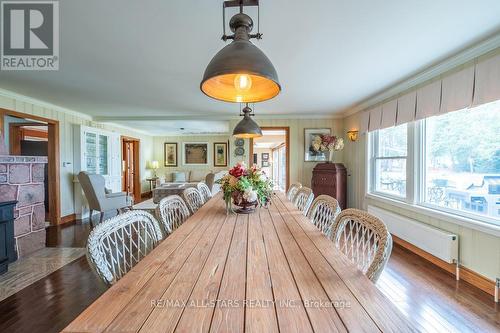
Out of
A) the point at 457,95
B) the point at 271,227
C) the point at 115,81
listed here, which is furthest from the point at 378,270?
the point at 115,81

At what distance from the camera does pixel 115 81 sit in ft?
10.1

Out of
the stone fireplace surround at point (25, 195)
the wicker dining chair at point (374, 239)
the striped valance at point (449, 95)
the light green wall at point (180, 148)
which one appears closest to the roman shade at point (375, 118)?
the striped valance at point (449, 95)

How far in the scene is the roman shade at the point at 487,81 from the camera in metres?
2.03

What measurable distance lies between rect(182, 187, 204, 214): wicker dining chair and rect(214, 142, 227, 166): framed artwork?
5865 millimetres

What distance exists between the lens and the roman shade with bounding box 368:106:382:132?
3774 millimetres

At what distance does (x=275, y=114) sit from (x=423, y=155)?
9.60 ft

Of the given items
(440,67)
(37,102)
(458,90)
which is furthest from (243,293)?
(37,102)

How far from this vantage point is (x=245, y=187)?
1.87 metres

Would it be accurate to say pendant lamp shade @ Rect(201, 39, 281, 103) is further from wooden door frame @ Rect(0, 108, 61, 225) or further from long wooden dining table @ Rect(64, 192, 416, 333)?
wooden door frame @ Rect(0, 108, 61, 225)

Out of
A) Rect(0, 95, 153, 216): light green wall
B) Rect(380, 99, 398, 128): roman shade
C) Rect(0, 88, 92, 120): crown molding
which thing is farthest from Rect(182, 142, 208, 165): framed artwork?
Rect(380, 99, 398, 128): roman shade

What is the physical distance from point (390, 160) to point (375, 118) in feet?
2.52

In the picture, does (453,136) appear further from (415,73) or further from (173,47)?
(173,47)

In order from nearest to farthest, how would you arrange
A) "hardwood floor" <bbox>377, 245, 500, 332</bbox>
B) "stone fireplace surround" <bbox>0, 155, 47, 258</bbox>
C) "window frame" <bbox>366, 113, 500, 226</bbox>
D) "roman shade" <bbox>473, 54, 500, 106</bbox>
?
"hardwood floor" <bbox>377, 245, 500, 332</bbox> → "roman shade" <bbox>473, 54, 500, 106</bbox> → "stone fireplace surround" <bbox>0, 155, 47, 258</bbox> → "window frame" <bbox>366, 113, 500, 226</bbox>

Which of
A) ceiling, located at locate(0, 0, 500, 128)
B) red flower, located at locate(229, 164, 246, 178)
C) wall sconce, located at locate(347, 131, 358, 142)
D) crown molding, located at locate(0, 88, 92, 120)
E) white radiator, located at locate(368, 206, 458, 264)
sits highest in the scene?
ceiling, located at locate(0, 0, 500, 128)
